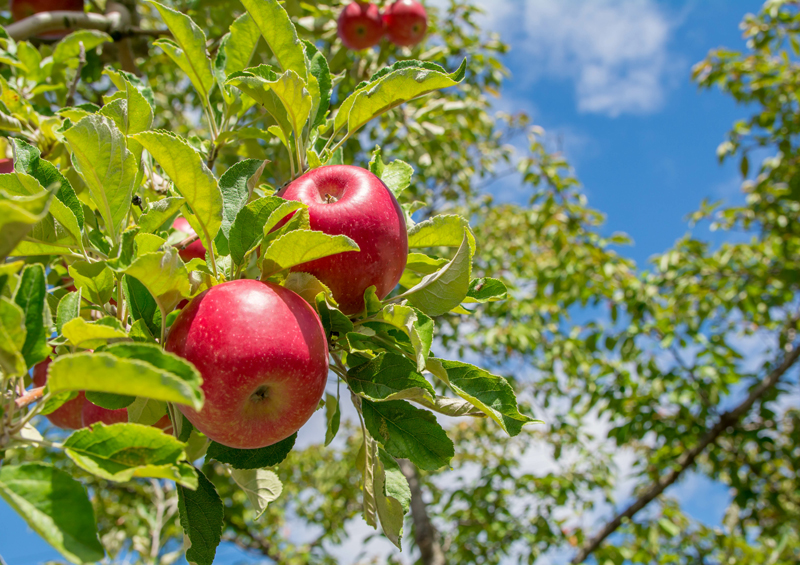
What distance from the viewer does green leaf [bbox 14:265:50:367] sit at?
23.8 inches

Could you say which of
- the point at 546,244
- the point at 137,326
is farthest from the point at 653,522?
the point at 137,326

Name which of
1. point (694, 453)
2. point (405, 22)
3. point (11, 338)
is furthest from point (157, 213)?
point (694, 453)

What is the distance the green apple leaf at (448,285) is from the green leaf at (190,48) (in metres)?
0.58

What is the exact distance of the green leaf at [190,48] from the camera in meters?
1.01

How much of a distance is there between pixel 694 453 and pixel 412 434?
10.4 feet

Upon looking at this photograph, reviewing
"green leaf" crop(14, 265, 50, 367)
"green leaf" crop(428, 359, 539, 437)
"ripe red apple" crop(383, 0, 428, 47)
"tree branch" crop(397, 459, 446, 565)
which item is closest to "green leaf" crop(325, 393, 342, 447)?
"green leaf" crop(428, 359, 539, 437)

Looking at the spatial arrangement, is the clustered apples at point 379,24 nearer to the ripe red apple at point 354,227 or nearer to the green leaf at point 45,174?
the ripe red apple at point 354,227

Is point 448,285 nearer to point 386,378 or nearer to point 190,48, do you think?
point 386,378

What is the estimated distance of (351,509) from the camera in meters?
5.66

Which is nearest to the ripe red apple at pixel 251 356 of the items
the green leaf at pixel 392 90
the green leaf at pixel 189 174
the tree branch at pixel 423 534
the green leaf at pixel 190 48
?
the green leaf at pixel 189 174

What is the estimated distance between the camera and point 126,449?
1.96 feet

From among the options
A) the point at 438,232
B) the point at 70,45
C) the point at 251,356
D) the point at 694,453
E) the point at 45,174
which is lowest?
the point at 251,356

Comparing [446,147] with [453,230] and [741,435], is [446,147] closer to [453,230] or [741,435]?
[741,435]

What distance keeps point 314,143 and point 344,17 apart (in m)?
2.25
